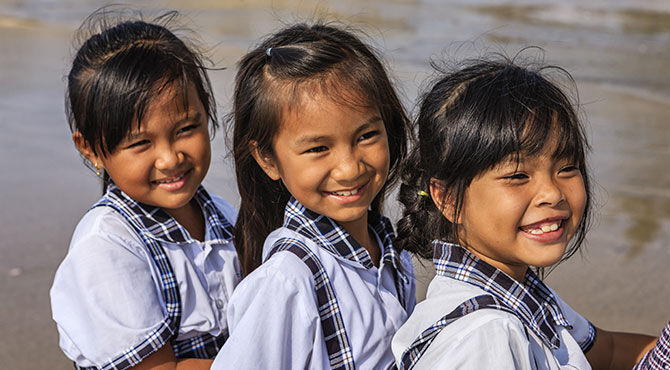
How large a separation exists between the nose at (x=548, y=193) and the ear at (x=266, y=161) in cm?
68

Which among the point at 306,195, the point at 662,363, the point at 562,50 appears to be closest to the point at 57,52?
the point at 562,50

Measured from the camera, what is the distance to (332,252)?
1938 millimetres

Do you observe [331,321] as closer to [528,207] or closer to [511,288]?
[511,288]

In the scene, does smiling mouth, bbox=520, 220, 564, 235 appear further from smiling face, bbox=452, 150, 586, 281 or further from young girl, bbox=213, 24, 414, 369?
young girl, bbox=213, 24, 414, 369

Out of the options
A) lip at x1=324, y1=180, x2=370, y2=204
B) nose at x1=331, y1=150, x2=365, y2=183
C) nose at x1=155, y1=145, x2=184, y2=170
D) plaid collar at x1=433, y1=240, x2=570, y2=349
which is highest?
nose at x1=331, y1=150, x2=365, y2=183

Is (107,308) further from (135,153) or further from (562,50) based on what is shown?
(562,50)

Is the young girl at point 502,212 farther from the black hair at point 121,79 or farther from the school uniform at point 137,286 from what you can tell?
the black hair at point 121,79

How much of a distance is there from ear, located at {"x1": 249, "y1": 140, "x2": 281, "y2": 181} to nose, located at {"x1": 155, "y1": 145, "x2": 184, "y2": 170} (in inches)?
8.1

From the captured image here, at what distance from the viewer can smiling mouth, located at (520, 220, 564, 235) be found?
5.55 ft

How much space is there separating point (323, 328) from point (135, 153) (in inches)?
28.0

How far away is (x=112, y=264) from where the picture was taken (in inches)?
77.2

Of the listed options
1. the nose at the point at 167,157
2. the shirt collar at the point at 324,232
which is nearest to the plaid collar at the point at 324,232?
the shirt collar at the point at 324,232

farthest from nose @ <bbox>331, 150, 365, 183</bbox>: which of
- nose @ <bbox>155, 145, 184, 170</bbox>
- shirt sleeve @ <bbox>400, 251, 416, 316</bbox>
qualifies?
nose @ <bbox>155, 145, 184, 170</bbox>

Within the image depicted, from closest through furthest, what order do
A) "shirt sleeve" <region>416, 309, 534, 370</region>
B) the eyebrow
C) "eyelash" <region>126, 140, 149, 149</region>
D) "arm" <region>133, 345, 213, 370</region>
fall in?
"shirt sleeve" <region>416, 309, 534, 370</region>, the eyebrow, "arm" <region>133, 345, 213, 370</region>, "eyelash" <region>126, 140, 149, 149</region>
